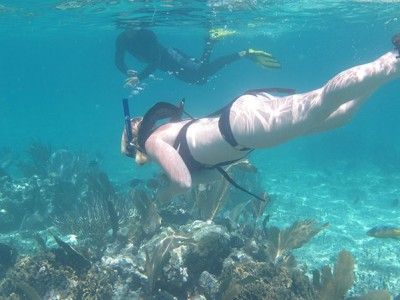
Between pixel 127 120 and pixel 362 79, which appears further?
pixel 127 120

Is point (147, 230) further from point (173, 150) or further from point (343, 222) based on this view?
point (343, 222)

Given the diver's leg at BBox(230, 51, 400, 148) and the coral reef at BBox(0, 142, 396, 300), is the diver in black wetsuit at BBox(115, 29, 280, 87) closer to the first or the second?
the coral reef at BBox(0, 142, 396, 300)

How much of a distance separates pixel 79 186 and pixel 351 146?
22.8 m

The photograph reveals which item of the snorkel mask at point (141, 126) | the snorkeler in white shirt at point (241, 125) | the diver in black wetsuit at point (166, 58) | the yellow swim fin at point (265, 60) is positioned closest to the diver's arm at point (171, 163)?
the snorkeler in white shirt at point (241, 125)

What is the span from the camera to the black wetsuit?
18672 mm

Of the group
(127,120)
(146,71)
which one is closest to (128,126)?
(127,120)

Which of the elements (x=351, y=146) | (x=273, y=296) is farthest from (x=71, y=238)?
(x=351, y=146)

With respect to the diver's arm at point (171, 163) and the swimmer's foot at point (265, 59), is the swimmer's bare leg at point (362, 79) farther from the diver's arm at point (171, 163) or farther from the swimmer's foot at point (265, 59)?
the swimmer's foot at point (265, 59)

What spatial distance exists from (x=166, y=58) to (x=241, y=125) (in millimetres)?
15781

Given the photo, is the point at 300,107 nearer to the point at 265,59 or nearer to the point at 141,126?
the point at 141,126

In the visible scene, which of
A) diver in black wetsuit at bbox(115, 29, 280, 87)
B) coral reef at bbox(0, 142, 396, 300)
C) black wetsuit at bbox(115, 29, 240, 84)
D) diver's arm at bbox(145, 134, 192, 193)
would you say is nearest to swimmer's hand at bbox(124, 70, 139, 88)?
diver in black wetsuit at bbox(115, 29, 280, 87)

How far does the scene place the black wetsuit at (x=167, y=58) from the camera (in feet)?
61.3

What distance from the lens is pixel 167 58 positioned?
20.2m

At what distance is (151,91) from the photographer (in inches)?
5064
